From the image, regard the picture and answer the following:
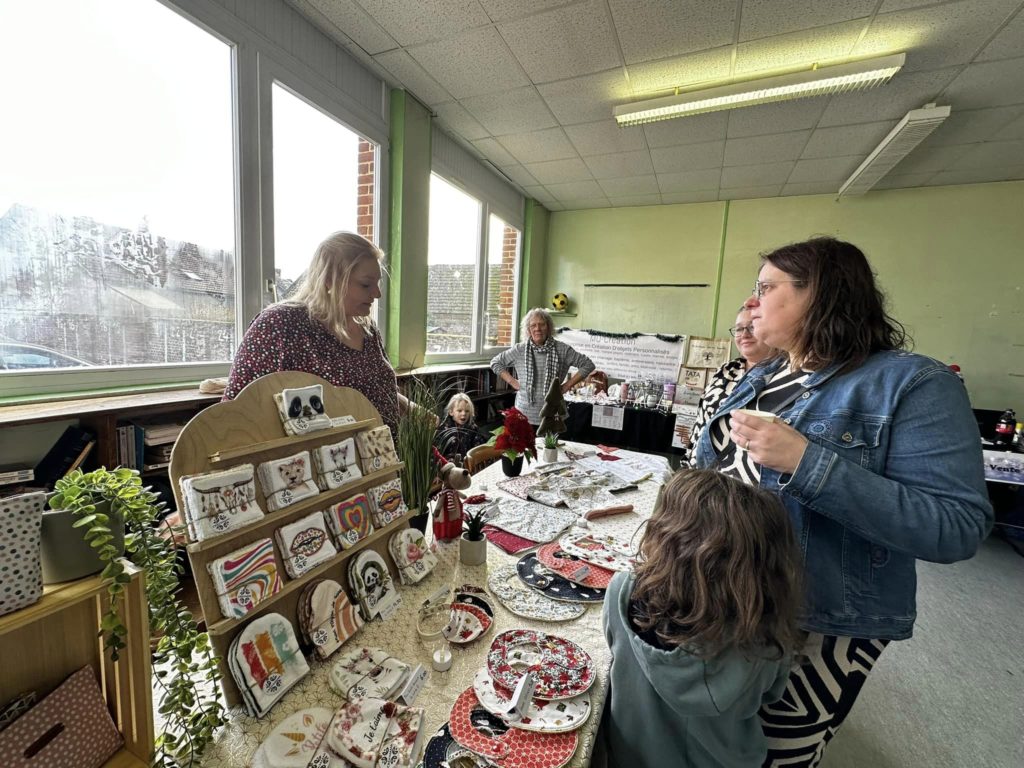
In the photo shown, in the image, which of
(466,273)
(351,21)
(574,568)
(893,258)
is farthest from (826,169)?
(574,568)

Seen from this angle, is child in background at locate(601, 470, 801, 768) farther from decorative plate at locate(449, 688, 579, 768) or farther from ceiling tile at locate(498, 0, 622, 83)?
ceiling tile at locate(498, 0, 622, 83)

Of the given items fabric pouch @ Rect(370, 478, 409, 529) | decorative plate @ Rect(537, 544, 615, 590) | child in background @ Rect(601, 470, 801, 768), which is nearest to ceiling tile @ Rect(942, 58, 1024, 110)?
child in background @ Rect(601, 470, 801, 768)

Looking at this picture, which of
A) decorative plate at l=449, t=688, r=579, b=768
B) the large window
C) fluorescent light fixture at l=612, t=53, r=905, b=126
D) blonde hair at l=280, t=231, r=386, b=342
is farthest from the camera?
the large window

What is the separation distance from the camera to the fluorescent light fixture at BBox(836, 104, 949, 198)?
2842 mm

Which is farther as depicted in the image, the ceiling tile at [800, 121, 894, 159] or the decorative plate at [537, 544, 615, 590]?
the ceiling tile at [800, 121, 894, 159]

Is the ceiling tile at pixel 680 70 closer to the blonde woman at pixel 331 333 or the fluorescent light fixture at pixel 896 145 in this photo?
the fluorescent light fixture at pixel 896 145

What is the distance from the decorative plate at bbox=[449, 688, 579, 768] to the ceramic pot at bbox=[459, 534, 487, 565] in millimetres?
→ 424

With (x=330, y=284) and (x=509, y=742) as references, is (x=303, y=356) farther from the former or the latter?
(x=509, y=742)

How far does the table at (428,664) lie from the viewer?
2.11 feet

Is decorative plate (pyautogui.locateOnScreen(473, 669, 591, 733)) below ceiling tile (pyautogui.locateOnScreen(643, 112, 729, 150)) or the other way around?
below

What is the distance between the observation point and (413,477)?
1.12m

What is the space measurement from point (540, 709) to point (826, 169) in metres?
5.04

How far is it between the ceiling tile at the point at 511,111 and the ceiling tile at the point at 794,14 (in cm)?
132

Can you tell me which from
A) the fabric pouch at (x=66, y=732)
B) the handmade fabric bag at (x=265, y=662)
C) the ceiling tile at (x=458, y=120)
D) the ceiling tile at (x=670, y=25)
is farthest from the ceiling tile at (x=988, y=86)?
the fabric pouch at (x=66, y=732)
